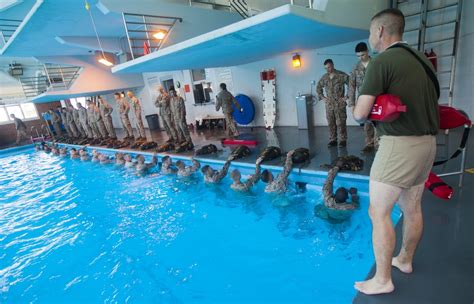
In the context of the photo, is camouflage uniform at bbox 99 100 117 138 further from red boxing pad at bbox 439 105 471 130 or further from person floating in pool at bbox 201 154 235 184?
red boxing pad at bbox 439 105 471 130

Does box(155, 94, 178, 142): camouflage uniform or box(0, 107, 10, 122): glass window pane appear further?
box(0, 107, 10, 122): glass window pane

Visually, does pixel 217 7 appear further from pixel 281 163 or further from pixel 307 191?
pixel 307 191

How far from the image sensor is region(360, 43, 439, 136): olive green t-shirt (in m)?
1.47

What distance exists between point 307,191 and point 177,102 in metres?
5.28

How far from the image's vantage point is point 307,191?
4.96 meters

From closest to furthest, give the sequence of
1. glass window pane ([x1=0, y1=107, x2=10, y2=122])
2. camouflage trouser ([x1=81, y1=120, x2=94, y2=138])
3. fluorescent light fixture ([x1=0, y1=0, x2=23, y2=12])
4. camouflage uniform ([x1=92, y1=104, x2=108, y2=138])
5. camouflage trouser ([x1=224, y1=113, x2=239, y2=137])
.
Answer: fluorescent light fixture ([x1=0, y1=0, x2=23, y2=12]) → camouflage trouser ([x1=224, y1=113, x2=239, y2=137]) → camouflage uniform ([x1=92, y1=104, x2=108, y2=138]) → camouflage trouser ([x1=81, y1=120, x2=94, y2=138]) → glass window pane ([x1=0, y1=107, x2=10, y2=122])

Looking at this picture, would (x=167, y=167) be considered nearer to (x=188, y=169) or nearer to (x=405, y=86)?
(x=188, y=169)

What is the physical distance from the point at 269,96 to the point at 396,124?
770 centimetres

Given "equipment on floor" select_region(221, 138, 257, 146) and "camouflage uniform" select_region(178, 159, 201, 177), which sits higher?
"equipment on floor" select_region(221, 138, 257, 146)

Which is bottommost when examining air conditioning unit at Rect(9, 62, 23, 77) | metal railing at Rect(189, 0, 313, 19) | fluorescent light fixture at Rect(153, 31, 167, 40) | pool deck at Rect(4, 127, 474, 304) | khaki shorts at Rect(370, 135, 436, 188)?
pool deck at Rect(4, 127, 474, 304)

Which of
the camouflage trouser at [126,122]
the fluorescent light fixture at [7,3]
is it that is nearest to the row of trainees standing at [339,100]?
the camouflage trouser at [126,122]

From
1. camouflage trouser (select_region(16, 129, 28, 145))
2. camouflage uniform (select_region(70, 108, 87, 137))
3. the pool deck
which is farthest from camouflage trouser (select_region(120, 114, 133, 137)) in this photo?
camouflage trouser (select_region(16, 129, 28, 145))

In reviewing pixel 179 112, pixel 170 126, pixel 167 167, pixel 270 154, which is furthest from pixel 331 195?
pixel 170 126

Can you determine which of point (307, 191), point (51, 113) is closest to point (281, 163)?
point (307, 191)
